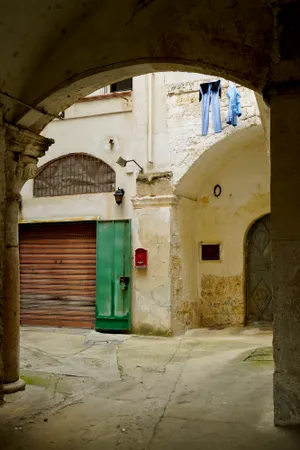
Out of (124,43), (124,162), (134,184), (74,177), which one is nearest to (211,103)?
(124,162)

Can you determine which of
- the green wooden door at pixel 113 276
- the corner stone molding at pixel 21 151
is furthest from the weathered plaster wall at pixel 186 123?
the corner stone molding at pixel 21 151

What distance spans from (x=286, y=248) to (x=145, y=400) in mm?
2093

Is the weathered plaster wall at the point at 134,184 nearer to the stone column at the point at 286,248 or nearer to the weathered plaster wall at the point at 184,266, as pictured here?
the weathered plaster wall at the point at 184,266

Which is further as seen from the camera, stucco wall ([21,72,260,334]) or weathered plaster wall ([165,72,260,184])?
stucco wall ([21,72,260,334])

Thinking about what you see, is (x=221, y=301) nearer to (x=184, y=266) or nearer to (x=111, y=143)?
(x=184, y=266)

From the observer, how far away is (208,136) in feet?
27.5

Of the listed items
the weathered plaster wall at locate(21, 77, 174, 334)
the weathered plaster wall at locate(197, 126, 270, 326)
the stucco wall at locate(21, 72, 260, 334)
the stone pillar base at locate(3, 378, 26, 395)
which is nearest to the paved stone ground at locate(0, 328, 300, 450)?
the stone pillar base at locate(3, 378, 26, 395)

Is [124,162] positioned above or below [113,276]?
above

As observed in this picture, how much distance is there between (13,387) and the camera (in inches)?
180

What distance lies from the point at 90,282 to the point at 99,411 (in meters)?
5.41

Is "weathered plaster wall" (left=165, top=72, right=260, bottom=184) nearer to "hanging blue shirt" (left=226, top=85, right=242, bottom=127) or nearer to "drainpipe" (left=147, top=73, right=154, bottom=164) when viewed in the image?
"drainpipe" (left=147, top=73, right=154, bottom=164)

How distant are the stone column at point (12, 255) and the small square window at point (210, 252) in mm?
5531

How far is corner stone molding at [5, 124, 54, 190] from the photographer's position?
4539 mm

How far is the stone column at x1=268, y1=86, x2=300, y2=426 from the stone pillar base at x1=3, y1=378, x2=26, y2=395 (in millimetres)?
2515
